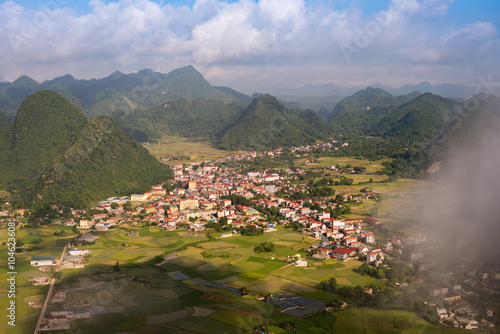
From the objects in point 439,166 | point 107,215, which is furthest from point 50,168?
point 439,166

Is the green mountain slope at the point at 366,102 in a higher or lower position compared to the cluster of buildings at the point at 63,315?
higher

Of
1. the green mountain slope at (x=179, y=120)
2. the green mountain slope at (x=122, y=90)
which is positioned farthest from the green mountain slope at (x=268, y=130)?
the green mountain slope at (x=122, y=90)

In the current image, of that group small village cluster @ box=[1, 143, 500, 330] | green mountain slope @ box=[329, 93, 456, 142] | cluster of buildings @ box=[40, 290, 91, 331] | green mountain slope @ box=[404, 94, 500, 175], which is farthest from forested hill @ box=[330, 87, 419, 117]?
cluster of buildings @ box=[40, 290, 91, 331]

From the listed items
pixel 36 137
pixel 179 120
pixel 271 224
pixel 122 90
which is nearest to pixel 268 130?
pixel 179 120

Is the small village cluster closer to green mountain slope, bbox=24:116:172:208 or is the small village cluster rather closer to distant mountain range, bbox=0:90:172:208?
green mountain slope, bbox=24:116:172:208

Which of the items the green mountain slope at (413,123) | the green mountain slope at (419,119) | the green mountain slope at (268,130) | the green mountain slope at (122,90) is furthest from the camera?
the green mountain slope at (122,90)

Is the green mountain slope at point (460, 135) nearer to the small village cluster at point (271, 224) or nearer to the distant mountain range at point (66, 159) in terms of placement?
the small village cluster at point (271, 224)
